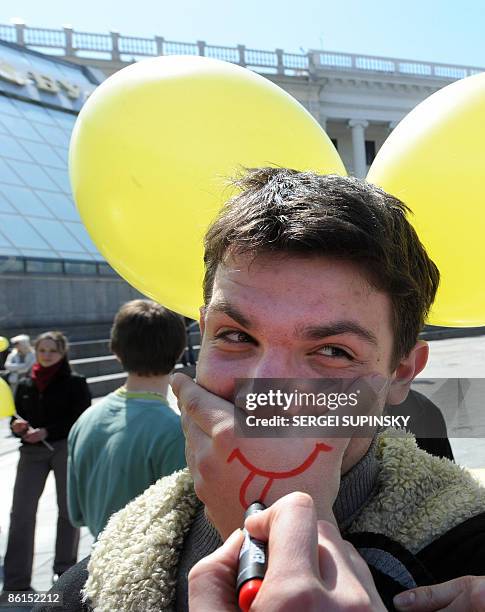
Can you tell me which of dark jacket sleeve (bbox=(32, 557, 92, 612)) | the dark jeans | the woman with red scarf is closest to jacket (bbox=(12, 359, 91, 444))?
the woman with red scarf

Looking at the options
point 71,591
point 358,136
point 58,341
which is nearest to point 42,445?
point 58,341

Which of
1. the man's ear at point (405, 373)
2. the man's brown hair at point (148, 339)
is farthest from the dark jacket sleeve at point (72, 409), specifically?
the man's ear at point (405, 373)

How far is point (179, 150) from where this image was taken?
1683 mm

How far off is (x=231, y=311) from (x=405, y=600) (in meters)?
0.52

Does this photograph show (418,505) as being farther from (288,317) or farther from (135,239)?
(135,239)

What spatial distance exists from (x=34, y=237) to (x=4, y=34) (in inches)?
771

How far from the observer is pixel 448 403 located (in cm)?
187

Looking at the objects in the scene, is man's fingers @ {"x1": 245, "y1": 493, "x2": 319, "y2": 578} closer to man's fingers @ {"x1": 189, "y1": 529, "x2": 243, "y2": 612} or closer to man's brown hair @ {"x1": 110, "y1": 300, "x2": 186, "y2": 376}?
man's fingers @ {"x1": 189, "y1": 529, "x2": 243, "y2": 612}

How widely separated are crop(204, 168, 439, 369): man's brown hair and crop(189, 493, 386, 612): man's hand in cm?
49

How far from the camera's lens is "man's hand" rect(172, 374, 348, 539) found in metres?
0.84

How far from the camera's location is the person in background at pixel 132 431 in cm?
264

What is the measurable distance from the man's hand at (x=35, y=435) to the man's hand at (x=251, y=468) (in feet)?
11.9

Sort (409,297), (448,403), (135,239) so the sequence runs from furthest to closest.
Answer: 1. (448,403)
2. (135,239)
3. (409,297)

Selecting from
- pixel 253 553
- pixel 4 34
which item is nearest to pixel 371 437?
pixel 253 553
